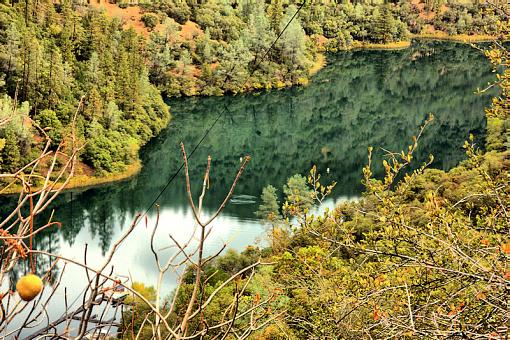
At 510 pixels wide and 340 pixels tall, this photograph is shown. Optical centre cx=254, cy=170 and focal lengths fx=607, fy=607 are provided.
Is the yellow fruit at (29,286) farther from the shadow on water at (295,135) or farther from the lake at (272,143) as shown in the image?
the shadow on water at (295,135)

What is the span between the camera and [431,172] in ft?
80.1

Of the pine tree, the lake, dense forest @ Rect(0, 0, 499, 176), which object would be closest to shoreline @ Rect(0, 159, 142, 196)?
dense forest @ Rect(0, 0, 499, 176)

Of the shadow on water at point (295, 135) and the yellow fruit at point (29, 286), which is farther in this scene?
the shadow on water at point (295, 135)

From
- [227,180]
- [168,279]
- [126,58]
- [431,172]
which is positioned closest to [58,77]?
[126,58]

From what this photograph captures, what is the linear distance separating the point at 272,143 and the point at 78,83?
12229 millimetres

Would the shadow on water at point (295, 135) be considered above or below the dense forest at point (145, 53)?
below

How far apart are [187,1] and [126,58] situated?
2157 centimetres

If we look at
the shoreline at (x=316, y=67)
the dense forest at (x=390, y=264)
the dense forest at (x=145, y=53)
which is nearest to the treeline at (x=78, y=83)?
the dense forest at (x=145, y=53)

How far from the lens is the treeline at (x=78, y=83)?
31797 mm

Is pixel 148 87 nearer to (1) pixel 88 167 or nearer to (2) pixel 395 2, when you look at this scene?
(1) pixel 88 167

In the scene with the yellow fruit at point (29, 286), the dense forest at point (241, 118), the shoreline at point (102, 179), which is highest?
the yellow fruit at point (29, 286)

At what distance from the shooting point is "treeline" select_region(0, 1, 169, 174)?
104ft

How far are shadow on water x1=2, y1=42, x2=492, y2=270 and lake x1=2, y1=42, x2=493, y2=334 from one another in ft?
0.24

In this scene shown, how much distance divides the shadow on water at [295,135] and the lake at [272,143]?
0.07 metres
